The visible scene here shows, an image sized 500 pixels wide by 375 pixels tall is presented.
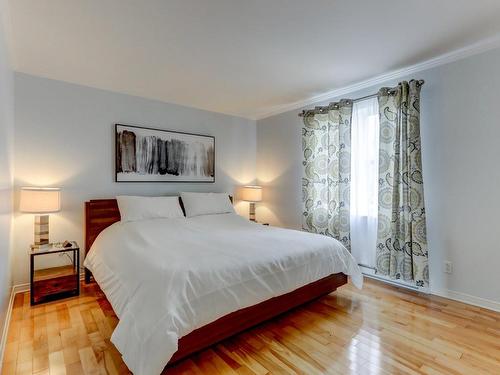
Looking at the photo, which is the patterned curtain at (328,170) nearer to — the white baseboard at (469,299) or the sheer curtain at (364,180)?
the sheer curtain at (364,180)

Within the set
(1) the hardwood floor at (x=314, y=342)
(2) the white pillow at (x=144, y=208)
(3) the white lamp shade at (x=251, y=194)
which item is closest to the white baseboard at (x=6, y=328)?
(1) the hardwood floor at (x=314, y=342)

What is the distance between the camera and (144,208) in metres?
3.18

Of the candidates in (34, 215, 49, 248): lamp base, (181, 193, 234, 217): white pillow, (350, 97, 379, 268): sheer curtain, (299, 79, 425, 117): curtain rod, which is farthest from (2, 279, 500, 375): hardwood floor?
(299, 79, 425, 117): curtain rod

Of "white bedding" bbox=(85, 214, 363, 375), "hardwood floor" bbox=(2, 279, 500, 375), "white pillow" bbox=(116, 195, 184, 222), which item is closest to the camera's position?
"white bedding" bbox=(85, 214, 363, 375)

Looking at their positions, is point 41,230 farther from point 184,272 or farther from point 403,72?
point 403,72

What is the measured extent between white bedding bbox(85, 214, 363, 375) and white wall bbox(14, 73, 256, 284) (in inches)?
23.3

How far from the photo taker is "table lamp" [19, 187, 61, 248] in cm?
255

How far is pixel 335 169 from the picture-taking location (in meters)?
3.46

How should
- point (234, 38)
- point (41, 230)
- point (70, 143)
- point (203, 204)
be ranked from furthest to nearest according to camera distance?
point (203, 204)
point (70, 143)
point (41, 230)
point (234, 38)

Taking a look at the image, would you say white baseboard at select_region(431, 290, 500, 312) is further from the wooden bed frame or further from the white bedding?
the wooden bed frame

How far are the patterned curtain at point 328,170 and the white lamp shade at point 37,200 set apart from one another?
9.89 ft

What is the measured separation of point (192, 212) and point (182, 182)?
23.9 inches

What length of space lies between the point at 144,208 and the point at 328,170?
2.39 metres

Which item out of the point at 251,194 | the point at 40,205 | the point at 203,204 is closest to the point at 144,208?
the point at 203,204
